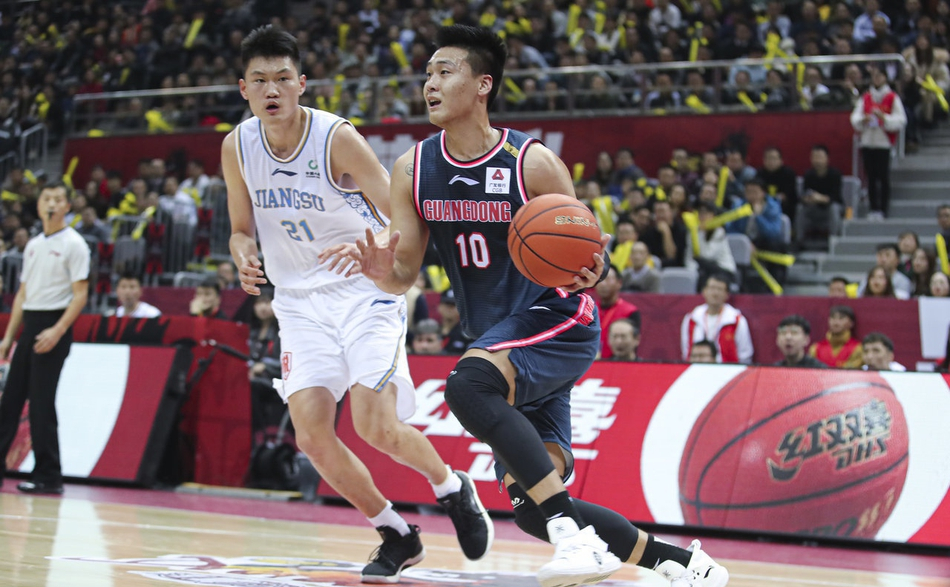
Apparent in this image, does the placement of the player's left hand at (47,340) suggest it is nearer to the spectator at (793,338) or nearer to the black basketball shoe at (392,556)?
the black basketball shoe at (392,556)

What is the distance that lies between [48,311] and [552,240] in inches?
245

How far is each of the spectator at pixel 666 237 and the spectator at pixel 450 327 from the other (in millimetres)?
2696

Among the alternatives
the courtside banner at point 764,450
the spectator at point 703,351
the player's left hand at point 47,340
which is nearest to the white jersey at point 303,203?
the courtside banner at point 764,450

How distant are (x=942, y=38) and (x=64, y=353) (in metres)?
12.1

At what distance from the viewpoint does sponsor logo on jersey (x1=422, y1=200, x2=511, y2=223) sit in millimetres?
4336

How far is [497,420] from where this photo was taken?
12.7ft

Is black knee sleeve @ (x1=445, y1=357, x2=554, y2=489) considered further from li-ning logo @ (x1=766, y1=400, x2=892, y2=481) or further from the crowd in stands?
the crowd in stands

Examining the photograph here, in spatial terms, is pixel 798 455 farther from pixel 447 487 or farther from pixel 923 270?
pixel 923 270

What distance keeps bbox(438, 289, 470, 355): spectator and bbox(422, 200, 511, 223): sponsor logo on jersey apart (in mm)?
5190

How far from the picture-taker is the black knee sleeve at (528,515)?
4.18 metres

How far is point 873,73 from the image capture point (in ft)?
44.9

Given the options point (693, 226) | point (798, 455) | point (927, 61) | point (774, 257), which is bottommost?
point (798, 455)

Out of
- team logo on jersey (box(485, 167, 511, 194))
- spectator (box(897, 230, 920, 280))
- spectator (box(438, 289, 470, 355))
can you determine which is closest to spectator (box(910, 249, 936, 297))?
spectator (box(897, 230, 920, 280))

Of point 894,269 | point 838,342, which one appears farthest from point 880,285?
point 838,342
